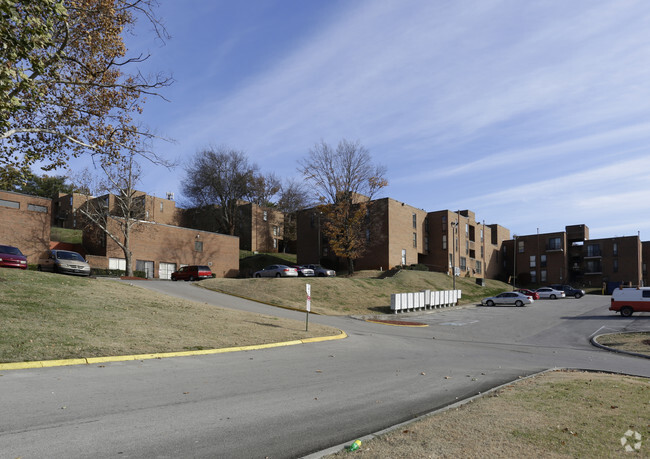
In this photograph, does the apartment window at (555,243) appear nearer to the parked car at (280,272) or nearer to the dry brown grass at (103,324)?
the parked car at (280,272)

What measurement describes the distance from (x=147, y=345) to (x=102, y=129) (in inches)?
324

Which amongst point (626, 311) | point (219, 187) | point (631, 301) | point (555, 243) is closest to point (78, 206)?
point (219, 187)

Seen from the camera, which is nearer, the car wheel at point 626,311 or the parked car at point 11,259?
the parked car at point 11,259

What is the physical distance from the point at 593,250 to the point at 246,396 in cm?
8370

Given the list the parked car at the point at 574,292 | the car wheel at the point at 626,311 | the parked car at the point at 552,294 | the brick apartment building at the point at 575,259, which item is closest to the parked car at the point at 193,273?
the car wheel at the point at 626,311

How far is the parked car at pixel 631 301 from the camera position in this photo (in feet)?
96.9

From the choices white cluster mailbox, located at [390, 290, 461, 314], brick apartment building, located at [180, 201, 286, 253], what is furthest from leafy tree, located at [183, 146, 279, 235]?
white cluster mailbox, located at [390, 290, 461, 314]

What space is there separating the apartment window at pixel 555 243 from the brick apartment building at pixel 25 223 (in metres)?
75.0

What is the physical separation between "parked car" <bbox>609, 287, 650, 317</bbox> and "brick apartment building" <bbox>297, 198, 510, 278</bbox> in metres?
24.9

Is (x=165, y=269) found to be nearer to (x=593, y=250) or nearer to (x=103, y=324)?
(x=103, y=324)

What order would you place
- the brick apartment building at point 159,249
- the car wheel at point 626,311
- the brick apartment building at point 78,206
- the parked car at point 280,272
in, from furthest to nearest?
the brick apartment building at point 78,206 → the brick apartment building at point 159,249 → the parked car at point 280,272 → the car wheel at point 626,311

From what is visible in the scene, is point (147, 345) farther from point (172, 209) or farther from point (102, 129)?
point (172, 209)

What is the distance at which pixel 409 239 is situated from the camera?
6066 centimetres

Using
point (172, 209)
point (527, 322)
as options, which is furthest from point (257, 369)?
point (172, 209)
